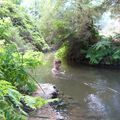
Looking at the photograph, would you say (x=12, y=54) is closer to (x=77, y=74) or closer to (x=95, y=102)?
(x=95, y=102)

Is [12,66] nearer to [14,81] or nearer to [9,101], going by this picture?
[14,81]

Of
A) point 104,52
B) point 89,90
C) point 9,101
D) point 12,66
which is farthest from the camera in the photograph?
point 104,52

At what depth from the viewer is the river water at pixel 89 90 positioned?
33.9 feet

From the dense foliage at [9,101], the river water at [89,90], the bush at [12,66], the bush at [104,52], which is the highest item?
the bush at [12,66]

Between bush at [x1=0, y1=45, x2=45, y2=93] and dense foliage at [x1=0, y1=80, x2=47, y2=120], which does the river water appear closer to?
bush at [x1=0, y1=45, x2=45, y2=93]

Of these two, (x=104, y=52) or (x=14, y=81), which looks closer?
(x=14, y=81)

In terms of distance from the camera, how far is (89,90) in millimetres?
13828

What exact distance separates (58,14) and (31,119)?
15359 millimetres

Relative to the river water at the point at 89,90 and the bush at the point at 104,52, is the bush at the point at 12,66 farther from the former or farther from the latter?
the bush at the point at 104,52

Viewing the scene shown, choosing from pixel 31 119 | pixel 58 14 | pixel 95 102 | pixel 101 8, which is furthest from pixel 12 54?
pixel 58 14

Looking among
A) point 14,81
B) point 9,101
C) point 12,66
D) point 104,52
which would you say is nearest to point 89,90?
point 104,52

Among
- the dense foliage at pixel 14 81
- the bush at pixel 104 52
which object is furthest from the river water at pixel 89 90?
the dense foliage at pixel 14 81

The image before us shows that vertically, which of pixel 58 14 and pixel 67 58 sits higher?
pixel 58 14

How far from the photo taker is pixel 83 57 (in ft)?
76.4
